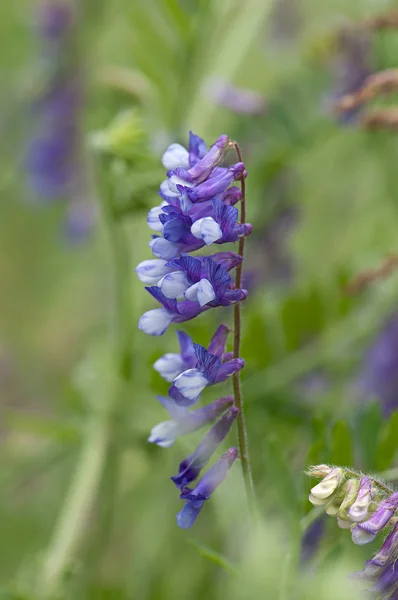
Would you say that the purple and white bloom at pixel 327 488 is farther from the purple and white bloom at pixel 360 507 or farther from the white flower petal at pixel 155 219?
the white flower petal at pixel 155 219

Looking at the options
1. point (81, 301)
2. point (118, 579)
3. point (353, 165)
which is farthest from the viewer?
point (81, 301)

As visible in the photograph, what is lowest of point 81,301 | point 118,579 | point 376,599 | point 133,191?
point 118,579

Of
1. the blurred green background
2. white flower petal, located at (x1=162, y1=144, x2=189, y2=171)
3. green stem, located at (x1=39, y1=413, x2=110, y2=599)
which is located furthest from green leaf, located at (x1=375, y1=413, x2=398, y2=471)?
green stem, located at (x1=39, y1=413, x2=110, y2=599)

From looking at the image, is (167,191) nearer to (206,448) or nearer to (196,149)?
(196,149)

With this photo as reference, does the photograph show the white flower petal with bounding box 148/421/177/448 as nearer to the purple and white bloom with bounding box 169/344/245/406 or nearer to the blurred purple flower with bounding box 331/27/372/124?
the purple and white bloom with bounding box 169/344/245/406

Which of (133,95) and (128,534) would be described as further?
(128,534)

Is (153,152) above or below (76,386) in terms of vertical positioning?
above

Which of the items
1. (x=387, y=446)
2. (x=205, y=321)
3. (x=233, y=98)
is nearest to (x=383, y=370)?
(x=205, y=321)

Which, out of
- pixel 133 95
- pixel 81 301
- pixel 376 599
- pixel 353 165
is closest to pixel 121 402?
pixel 133 95

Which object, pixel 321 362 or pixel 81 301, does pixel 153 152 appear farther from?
pixel 81 301
